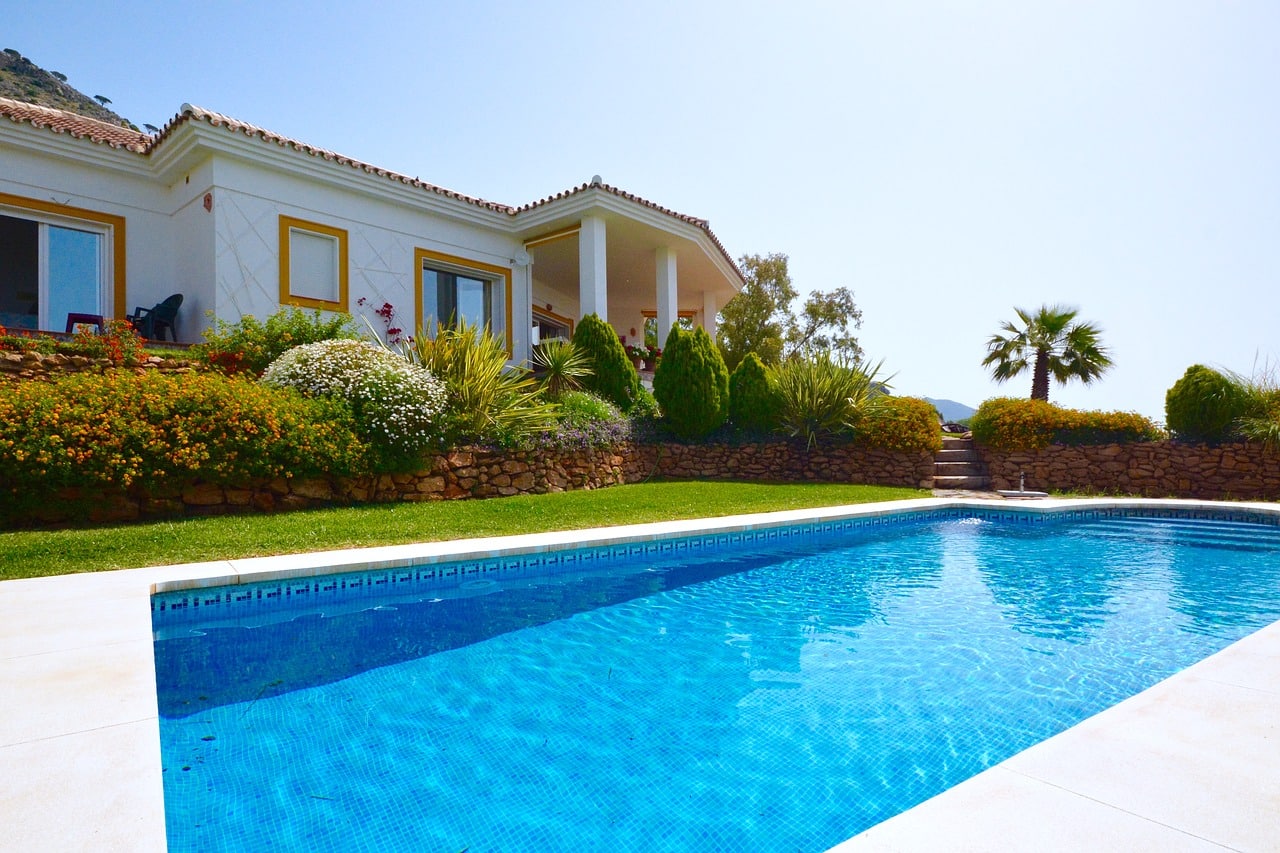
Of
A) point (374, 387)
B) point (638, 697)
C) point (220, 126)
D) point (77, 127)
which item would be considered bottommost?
point (638, 697)

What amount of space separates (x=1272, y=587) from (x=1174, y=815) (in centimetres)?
640

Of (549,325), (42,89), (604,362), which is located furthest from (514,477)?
(42,89)

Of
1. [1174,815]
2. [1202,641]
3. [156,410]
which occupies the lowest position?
[1202,641]

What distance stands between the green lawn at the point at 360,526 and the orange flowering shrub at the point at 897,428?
8.62 ft

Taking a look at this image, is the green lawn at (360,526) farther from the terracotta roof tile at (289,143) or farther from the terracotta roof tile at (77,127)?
the terracotta roof tile at (77,127)

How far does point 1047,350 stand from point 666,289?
1092 centimetres

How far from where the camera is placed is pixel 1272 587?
6344mm

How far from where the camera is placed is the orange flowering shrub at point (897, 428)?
13734 millimetres

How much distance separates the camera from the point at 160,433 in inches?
262

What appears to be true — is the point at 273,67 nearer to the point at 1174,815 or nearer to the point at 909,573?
the point at 909,573

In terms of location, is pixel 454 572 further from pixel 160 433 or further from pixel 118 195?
pixel 118 195

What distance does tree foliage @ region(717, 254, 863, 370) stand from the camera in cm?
2809

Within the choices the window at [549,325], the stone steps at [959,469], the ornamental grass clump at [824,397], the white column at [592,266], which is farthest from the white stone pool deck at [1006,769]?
the window at [549,325]

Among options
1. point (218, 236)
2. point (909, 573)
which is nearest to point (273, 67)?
point (218, 236)
